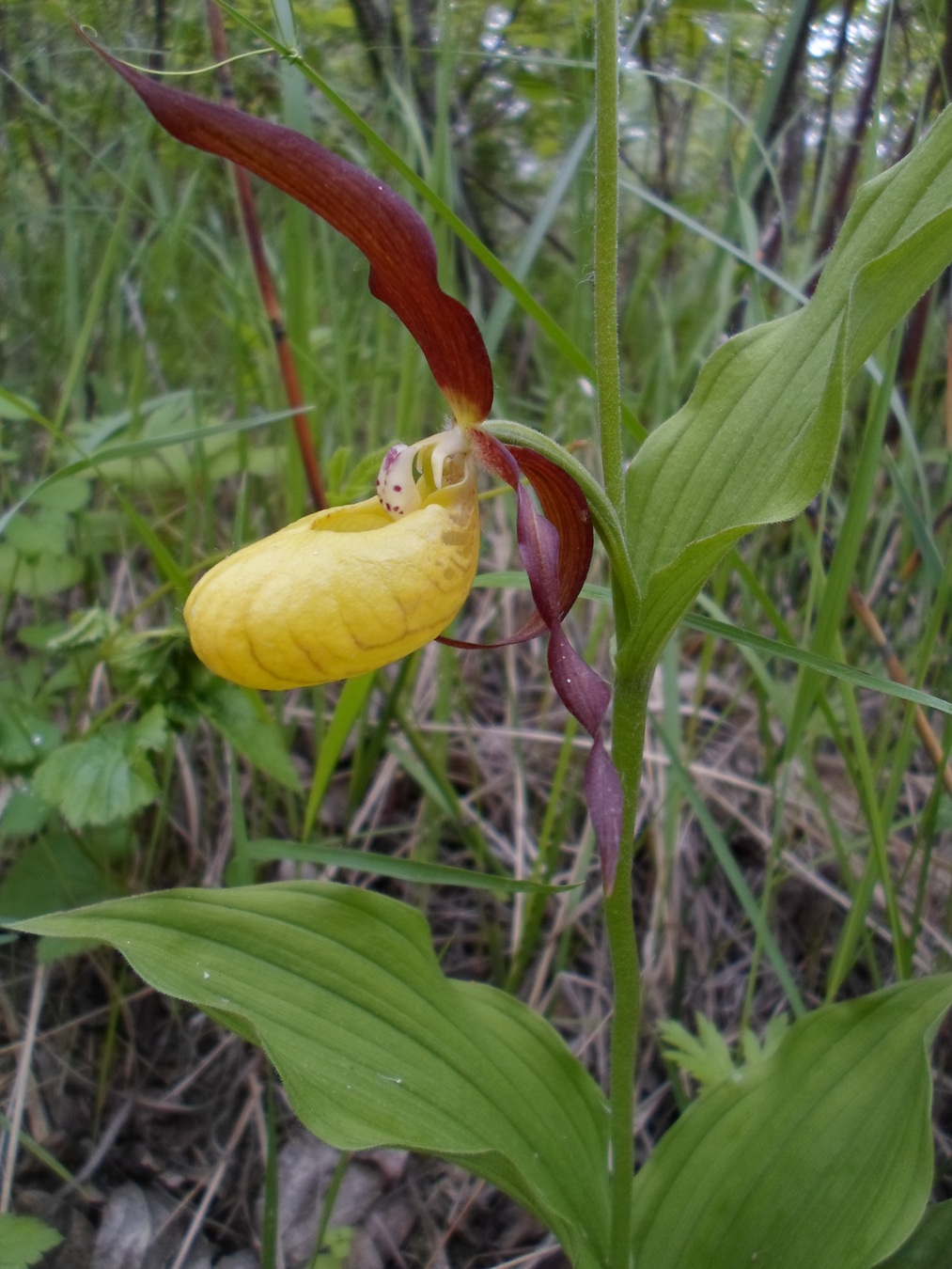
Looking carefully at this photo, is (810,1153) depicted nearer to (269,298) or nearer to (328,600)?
(328,600)

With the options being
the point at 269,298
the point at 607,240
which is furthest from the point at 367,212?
the point at 269,298

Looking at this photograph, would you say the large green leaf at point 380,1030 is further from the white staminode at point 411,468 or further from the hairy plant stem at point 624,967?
the white staminode at point 411,468

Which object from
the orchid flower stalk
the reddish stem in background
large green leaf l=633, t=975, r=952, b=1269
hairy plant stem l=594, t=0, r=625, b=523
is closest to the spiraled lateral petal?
the orchid flower stalk

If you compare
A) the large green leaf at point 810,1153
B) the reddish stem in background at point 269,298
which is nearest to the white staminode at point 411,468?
the reddish stem in background at point 269,298

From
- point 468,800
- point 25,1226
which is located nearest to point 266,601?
point 25,1226

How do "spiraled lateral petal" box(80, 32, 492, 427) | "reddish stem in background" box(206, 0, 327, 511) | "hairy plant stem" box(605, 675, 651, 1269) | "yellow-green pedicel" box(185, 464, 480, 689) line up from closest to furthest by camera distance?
"spiraled lateral petal" box(80, 32, 492, 427) → "yellow-green pedicel" box(185, 464, 480, 689) → "hairy plant stem" box(605, 675, 651, 1269) → "reddish stem in background" box(206, 0, 327, 511)

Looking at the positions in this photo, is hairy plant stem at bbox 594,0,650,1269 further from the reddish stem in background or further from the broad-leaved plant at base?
the reddish stem in background
